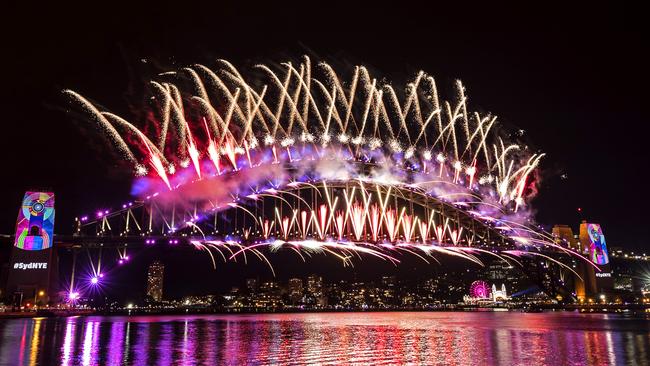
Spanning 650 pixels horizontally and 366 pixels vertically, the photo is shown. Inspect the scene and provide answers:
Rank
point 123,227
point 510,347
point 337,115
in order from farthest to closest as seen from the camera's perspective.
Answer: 1. point 123,227
2. point 337,115
3. point 510,347

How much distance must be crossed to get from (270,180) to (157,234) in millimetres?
16010

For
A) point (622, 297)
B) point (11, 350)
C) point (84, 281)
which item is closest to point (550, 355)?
point (11, 350)

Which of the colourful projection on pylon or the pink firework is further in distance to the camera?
the pink firework

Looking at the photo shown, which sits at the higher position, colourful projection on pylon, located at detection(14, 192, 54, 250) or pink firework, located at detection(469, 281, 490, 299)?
colourful projection on pylon, located at detection(14, 192, 54, 250)

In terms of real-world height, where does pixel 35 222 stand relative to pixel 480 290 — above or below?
above

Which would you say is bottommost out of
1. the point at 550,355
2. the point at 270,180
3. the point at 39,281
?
the point at 550,355

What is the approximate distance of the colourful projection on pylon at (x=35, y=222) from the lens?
55312mm

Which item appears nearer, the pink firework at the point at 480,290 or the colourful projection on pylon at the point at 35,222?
the colourful projection on pylon at the point at 35,222

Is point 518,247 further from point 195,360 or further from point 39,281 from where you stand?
point 195,360

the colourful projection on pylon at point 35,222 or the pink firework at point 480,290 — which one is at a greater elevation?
the colourful projection on pylon at point 35,222

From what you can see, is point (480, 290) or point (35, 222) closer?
point (35, 222)

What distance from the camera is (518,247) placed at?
75375mm

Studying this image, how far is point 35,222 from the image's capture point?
Result: 2216 inches

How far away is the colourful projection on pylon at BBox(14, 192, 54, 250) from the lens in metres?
55.3
